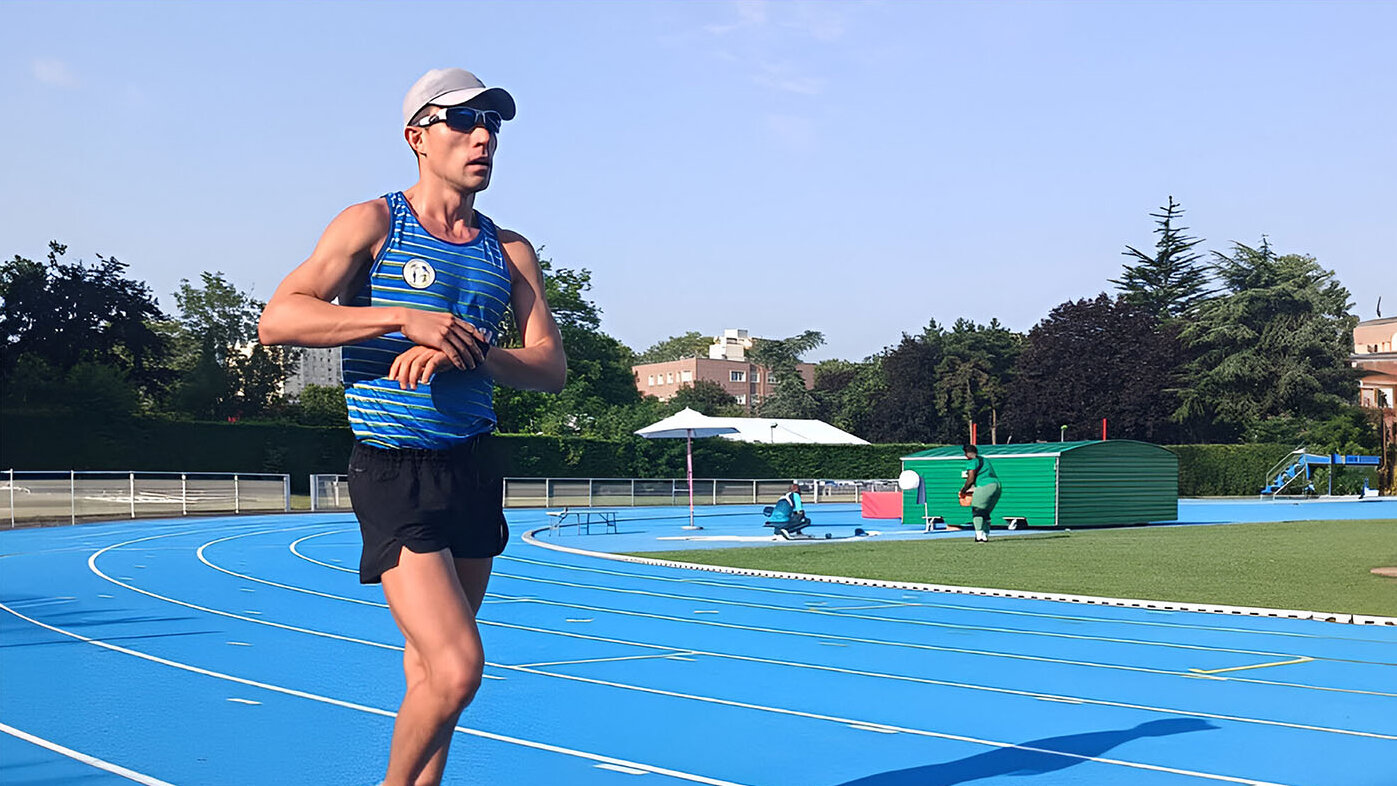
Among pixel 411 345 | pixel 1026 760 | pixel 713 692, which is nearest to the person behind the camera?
pixel 411 345

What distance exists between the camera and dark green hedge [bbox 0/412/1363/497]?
41844 mm

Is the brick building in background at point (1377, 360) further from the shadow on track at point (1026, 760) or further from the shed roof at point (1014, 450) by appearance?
the shadow on track at point (1026, 760)

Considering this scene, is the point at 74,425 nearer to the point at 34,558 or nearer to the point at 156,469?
the point at 156,469

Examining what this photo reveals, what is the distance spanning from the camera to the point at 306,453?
4506 cm

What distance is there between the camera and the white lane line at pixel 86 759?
5.46 m

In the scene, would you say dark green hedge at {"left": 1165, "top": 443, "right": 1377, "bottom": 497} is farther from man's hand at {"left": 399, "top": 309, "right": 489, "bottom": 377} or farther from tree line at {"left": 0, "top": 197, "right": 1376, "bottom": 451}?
man's hand at {"left": 399, "top": 309, "right": 489, "bottom": 377}

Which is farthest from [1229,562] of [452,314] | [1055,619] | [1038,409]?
[1038,409]

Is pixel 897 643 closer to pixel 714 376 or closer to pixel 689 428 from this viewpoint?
pixel 689 428

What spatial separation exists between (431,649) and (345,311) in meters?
0.82

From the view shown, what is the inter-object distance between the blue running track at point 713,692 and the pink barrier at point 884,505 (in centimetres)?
2244

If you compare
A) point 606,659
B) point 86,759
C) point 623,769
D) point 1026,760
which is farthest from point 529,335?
point 606,659

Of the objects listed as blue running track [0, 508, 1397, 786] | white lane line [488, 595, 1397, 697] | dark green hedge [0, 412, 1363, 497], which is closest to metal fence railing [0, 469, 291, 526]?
dark green hedge [0, 412, 1363, 497]

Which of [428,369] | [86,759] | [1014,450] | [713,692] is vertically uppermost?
[428,369]

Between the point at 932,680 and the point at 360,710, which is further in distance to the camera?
the point at 932,680
